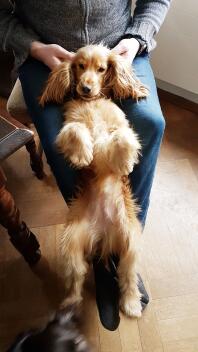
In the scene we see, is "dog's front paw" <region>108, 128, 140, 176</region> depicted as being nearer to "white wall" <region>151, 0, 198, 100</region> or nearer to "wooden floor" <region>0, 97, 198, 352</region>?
"wooden floor" <region>0, 97, 198, 352</region>

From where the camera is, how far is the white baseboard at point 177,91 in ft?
6.08

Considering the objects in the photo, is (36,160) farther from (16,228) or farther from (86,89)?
(86,89)

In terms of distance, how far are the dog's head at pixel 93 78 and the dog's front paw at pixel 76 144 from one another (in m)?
0.13

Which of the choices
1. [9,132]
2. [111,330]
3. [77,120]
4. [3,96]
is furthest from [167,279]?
[3,96]

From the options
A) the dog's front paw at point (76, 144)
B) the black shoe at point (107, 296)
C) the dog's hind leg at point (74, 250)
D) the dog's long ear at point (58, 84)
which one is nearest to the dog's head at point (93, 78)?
the dog's long ear at point (58, 84)

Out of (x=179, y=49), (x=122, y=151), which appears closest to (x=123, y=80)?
(x=122, y=151)

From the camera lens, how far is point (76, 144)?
924mm

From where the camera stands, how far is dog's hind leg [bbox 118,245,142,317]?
1.01m

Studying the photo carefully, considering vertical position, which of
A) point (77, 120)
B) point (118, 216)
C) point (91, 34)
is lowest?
point (118, 216)

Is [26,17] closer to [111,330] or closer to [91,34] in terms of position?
[91,34]

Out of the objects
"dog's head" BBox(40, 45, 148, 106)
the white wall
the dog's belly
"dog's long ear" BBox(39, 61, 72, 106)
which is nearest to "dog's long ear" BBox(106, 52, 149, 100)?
"dog's head" BBox(40, 45, 148, 106)

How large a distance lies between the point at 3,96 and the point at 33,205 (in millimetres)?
804

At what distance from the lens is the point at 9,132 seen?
83 cm

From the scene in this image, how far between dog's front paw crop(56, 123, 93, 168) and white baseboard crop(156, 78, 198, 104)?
3.47 feet
